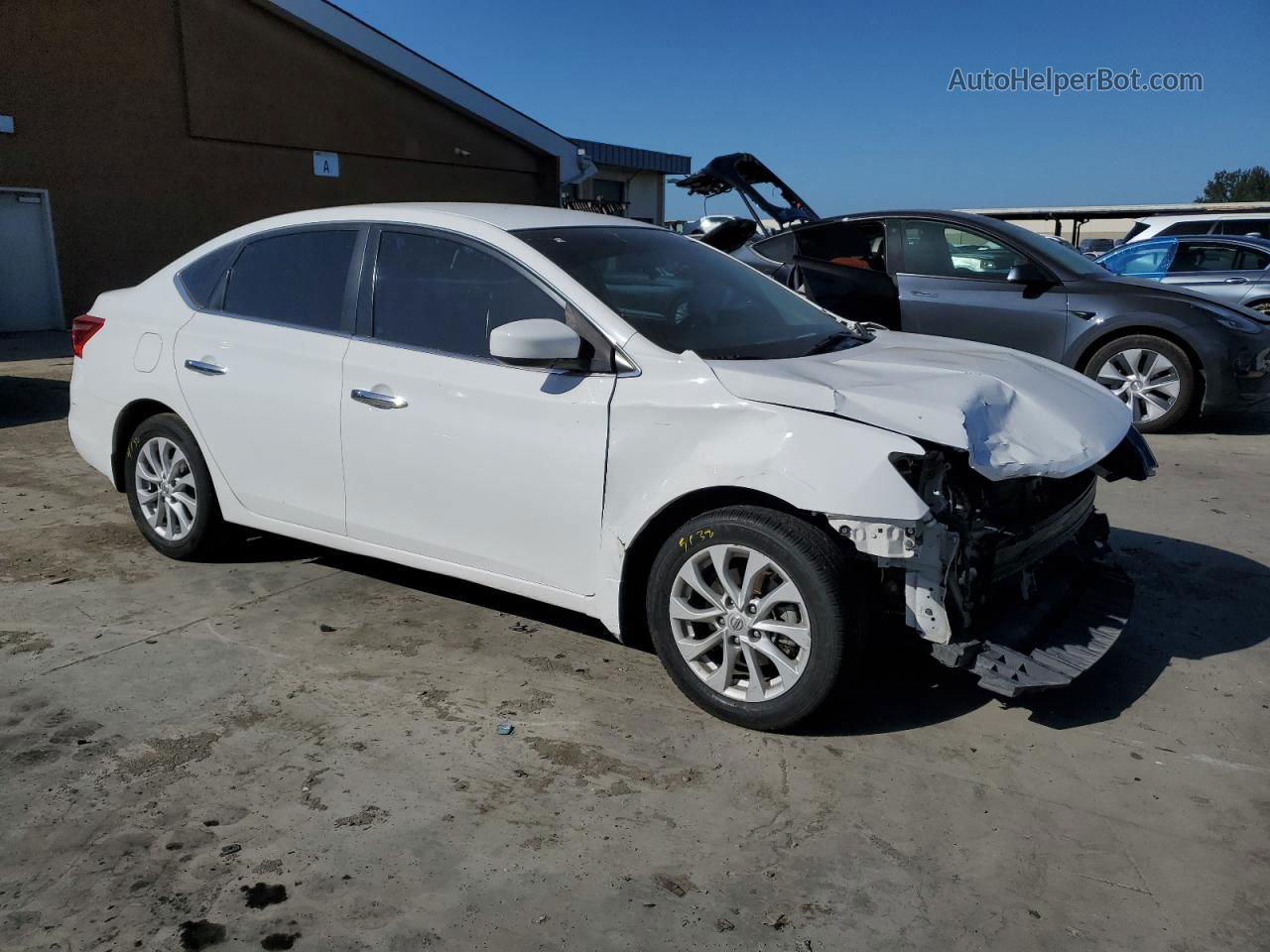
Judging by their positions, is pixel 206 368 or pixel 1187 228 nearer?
pixel 206 368

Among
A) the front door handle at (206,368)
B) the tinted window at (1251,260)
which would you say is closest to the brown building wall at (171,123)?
the front door handle at (206,368)

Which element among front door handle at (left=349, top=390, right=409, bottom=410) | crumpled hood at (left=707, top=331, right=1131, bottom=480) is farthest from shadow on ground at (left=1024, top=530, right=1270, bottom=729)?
front door handle at (left=349, top=390, right=409, bottom=410)

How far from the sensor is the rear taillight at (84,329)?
5.34 m

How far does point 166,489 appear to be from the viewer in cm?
514

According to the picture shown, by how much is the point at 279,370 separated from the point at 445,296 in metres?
0.85

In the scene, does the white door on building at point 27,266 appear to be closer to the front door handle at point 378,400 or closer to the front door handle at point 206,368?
the front door handle at point 206,368

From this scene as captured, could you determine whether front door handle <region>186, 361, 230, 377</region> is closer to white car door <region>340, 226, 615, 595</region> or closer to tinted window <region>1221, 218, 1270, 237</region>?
white car door <region>340, 226, 615, 595</region>

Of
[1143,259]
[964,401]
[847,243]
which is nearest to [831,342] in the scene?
[964,401]

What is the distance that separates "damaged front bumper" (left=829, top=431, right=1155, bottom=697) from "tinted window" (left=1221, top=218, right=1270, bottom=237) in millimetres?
14694

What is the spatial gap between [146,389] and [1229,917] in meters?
4.70

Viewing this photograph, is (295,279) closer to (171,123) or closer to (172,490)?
(172,490)

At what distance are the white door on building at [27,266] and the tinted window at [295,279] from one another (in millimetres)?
11979

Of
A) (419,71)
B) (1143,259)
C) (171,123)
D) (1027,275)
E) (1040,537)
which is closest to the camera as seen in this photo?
(1040,537)

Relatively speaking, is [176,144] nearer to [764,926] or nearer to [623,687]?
[623,687]
